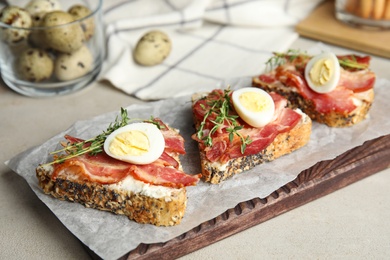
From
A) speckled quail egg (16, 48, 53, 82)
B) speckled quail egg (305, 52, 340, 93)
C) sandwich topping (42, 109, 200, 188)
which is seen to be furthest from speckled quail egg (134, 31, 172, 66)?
sandwich topping (42, 109, 200, 188)

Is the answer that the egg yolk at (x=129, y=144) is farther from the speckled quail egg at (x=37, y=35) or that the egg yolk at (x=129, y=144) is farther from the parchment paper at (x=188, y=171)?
the speckled quail egg at (x=37, y=35)

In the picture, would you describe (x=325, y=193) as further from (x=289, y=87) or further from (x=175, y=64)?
(x=175, y=64)

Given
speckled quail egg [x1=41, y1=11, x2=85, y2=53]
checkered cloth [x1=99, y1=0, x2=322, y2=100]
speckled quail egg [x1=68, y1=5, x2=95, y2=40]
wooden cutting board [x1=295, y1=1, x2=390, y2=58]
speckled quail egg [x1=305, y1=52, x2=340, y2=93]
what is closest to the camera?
speckled quail egg [x1=305, y1=52, x2=340, y2=93]

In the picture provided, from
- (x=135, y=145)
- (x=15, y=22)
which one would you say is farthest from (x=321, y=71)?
(x=15, y=22)

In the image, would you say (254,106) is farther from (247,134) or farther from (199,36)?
(199,36)

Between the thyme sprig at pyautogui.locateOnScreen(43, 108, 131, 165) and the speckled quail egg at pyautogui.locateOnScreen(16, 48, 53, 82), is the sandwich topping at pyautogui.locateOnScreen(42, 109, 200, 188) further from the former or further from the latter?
the speckled quail egg at pyautogui.locateOnScreen(16, 48, 53, 82)

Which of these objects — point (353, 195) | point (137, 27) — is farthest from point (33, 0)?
point (353, 195)
